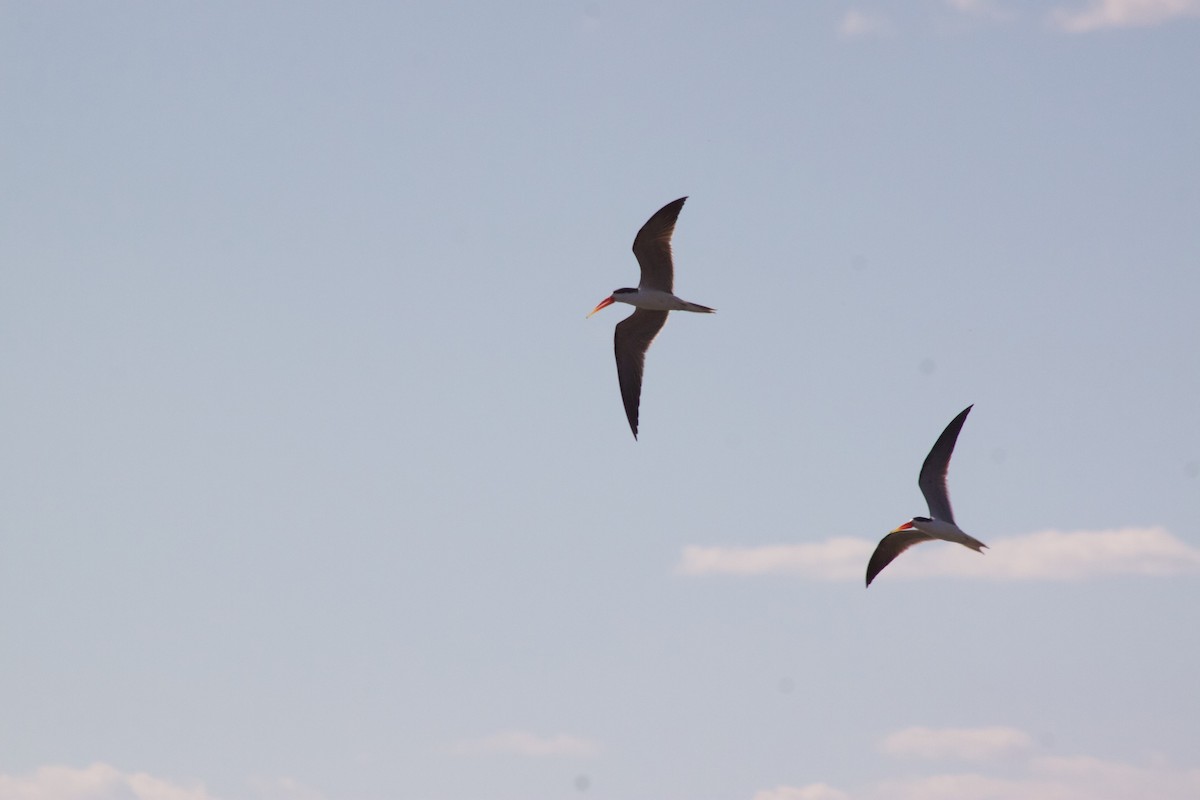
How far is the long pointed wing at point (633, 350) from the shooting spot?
108 feet

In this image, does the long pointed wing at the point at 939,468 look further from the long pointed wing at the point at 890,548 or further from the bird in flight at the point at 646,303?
the bird in flight at the point at 646,303

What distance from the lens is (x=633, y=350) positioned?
109 feet

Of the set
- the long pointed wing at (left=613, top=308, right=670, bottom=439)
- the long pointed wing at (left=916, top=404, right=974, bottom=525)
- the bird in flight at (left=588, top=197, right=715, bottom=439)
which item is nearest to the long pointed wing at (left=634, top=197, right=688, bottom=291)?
the bird in flight at (left=588, top=197, right=715, bottom=439)

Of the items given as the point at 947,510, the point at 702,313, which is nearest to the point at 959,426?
the point at 947,510

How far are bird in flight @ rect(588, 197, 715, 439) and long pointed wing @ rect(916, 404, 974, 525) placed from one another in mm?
6184

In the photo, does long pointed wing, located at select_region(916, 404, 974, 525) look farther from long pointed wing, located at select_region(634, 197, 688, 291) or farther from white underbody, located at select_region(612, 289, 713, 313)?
long pointed wing, located at select_region(634, 197, 688, 291)

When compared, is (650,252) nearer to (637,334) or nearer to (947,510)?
(637,334)

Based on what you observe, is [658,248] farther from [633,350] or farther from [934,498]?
[934,498]

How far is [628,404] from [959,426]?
25.5 ft

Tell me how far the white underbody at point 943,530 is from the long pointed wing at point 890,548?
912 millimetres

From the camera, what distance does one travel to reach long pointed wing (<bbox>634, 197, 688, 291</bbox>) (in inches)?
1190

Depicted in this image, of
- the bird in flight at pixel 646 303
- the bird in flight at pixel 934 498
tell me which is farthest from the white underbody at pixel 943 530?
the bird in flight at pixel 646 303

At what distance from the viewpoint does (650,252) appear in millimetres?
30828

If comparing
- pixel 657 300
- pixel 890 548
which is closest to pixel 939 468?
pixel 890 548
